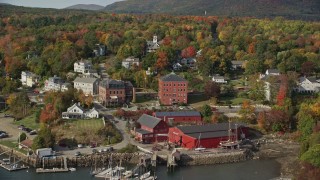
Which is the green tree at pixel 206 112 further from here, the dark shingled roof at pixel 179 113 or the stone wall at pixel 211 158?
the stone wall at pixel 211 158

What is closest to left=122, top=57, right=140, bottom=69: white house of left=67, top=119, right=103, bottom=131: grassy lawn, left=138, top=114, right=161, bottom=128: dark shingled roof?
left=67, top=119, right=103, bottom=131: grassy lawn

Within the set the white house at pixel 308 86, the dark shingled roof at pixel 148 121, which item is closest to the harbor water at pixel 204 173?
the dark shingled roof at pixel 148 121

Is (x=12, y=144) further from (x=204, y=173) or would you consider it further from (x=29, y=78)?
(x=29, y=78)

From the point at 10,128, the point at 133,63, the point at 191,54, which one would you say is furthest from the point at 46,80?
the point at 191,54

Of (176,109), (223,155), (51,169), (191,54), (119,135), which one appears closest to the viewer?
(51,169)

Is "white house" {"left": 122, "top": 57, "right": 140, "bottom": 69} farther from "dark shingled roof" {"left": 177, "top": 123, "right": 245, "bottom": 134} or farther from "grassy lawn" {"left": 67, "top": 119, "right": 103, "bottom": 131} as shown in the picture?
"dark shingled roof" {"left": 177, "top": 123, "right": 245, "bottom": 134}

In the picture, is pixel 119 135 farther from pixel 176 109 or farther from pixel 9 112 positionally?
pixel 9 112
